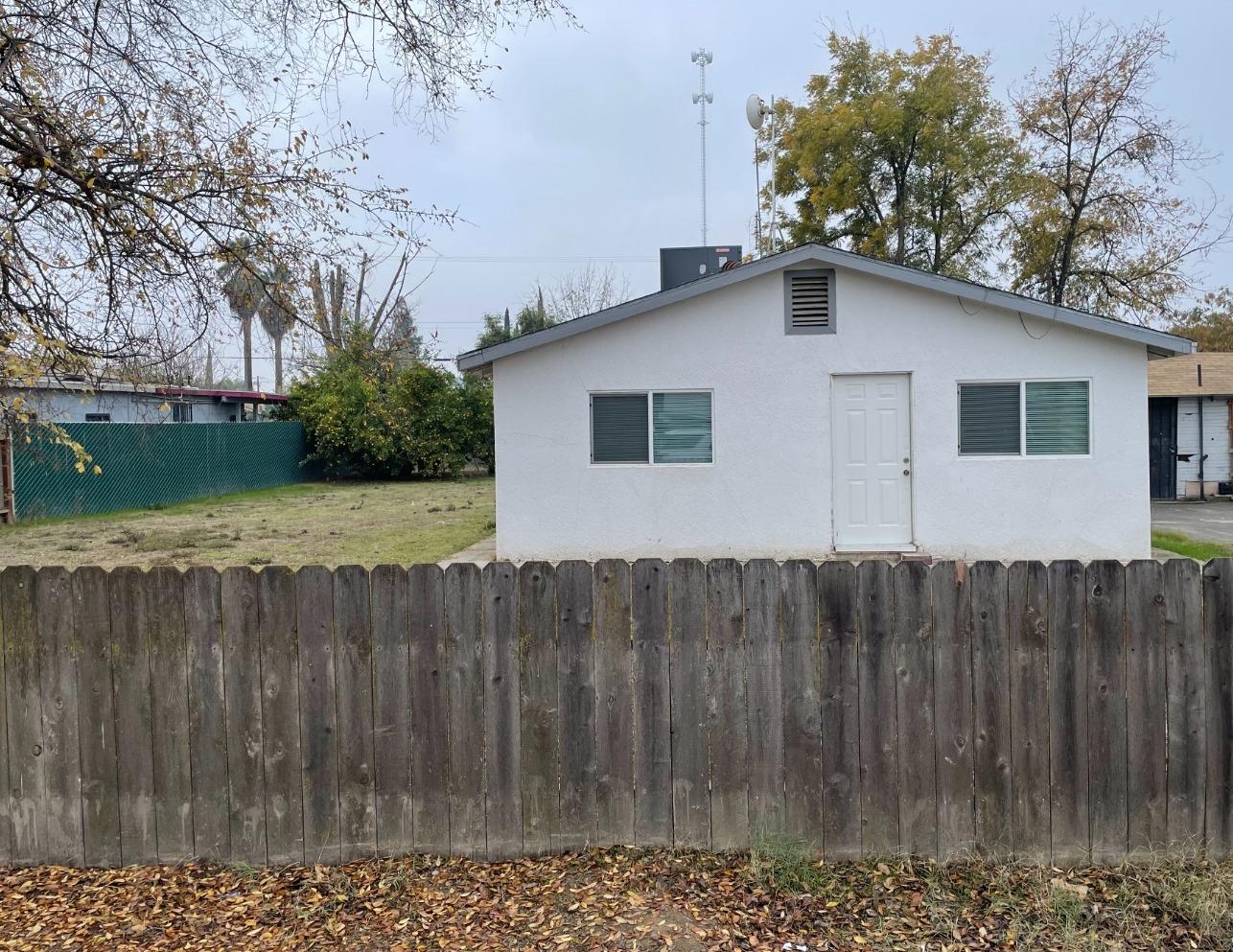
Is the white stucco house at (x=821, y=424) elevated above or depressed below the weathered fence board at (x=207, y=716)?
above

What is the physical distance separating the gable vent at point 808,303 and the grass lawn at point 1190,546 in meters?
5.20

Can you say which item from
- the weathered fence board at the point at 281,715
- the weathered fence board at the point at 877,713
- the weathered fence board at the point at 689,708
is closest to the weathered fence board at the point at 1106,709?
the weathered fence board at the point at 877,713

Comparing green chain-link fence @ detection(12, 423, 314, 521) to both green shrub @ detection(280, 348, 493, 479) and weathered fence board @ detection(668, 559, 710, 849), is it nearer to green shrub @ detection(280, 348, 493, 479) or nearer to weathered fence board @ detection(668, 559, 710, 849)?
green shrub @ detection(280, 348, 493, 479)

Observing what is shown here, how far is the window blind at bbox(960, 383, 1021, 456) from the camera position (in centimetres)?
1077

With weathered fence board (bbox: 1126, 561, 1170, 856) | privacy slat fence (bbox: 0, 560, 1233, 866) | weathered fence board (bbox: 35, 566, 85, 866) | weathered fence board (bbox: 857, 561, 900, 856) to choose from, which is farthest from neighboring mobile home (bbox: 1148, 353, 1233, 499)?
weathered fence board (bbox: 35, 566, 85, 866)

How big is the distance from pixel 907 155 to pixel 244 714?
25.4 metres

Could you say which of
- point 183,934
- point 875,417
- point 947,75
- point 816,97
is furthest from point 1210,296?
point 183,934

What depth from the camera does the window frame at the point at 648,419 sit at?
1101cm

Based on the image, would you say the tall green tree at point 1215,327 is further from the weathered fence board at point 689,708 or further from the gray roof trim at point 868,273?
the weathered fence board at point 689,708

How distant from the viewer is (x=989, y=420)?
10797mm

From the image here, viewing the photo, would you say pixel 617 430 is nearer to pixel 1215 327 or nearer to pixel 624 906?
pixel 624 906

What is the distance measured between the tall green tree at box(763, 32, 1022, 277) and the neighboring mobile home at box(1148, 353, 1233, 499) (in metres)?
6.68

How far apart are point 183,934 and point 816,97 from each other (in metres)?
27.8

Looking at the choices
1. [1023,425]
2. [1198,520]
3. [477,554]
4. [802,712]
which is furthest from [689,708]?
[1198,520]
